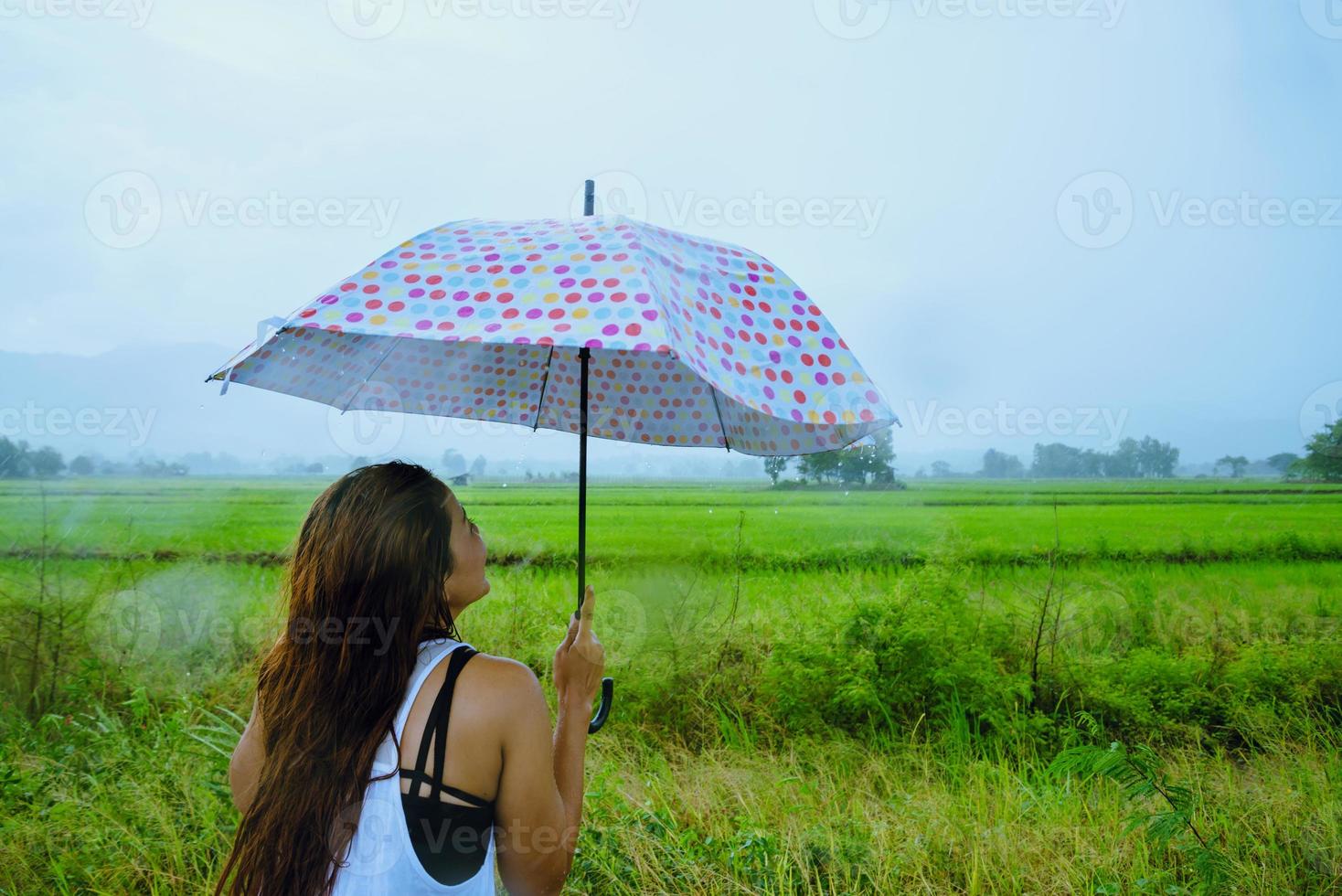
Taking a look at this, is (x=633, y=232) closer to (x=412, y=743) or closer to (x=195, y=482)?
(x=412, y=743)

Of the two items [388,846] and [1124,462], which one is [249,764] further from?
[1124,462]

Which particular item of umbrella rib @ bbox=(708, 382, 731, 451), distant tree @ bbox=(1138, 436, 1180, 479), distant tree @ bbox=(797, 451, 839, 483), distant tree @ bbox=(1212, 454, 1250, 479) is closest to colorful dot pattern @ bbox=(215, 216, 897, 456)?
umbrella rib @ bbox=(708, 382, 731, 451)

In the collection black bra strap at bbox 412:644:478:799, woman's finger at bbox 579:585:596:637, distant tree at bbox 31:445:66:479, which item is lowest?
black bra strap at bbox 412:644:478:799

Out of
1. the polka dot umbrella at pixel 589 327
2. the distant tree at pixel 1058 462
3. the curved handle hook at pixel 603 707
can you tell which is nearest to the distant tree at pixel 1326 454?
the distant tree at pixel 1058 462

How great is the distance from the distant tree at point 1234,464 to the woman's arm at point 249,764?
17.2 ft

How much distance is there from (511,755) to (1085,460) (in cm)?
475

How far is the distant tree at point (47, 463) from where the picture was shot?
5.12 m

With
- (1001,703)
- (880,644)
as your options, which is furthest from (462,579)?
(1001,703)

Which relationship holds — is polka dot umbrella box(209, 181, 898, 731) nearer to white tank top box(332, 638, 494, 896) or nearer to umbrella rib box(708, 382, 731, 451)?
umbrella rib box(708, 382, 731, 451)

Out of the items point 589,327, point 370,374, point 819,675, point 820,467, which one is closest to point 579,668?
point 589,327

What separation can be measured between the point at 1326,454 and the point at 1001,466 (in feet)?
5.50

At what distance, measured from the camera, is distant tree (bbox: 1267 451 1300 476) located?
16.8 ft

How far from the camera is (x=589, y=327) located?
1444 mm

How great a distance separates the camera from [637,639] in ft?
15.2
